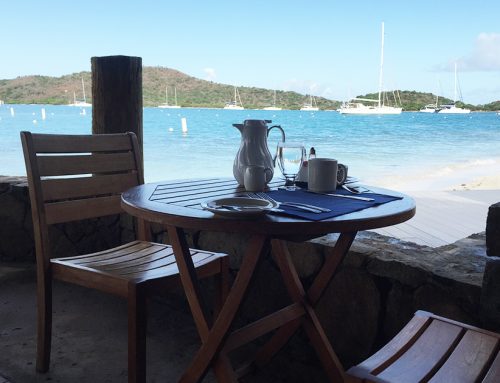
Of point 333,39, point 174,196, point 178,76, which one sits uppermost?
point 333,39

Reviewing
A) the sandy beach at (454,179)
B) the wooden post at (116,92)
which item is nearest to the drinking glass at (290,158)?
the wooden post at (116,92)

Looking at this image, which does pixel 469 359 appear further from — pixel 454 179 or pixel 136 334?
pixel 454 179

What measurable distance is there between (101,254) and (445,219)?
5.14 meters

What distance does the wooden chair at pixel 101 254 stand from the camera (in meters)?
1.51

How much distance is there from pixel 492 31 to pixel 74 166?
38.8 metres

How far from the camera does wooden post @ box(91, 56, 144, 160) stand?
2.61 m

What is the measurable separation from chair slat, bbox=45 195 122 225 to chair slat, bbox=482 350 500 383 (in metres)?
1.50

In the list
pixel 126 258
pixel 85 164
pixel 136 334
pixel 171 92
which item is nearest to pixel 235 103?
pixel 171 92

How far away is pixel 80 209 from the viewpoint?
1896mm

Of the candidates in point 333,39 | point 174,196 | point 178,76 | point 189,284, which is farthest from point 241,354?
point 333,39

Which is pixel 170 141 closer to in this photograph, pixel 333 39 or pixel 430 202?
pixel 430 202

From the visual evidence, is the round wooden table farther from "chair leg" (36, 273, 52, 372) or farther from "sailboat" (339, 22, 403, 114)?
"sailboat" (339, 22, 403, 114)

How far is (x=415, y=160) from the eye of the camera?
1659 centimetres

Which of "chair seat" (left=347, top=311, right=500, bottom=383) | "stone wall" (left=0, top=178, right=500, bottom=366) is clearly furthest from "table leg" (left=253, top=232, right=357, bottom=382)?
"chair seat" (left=347, top=311, right=500, bottom=383)
